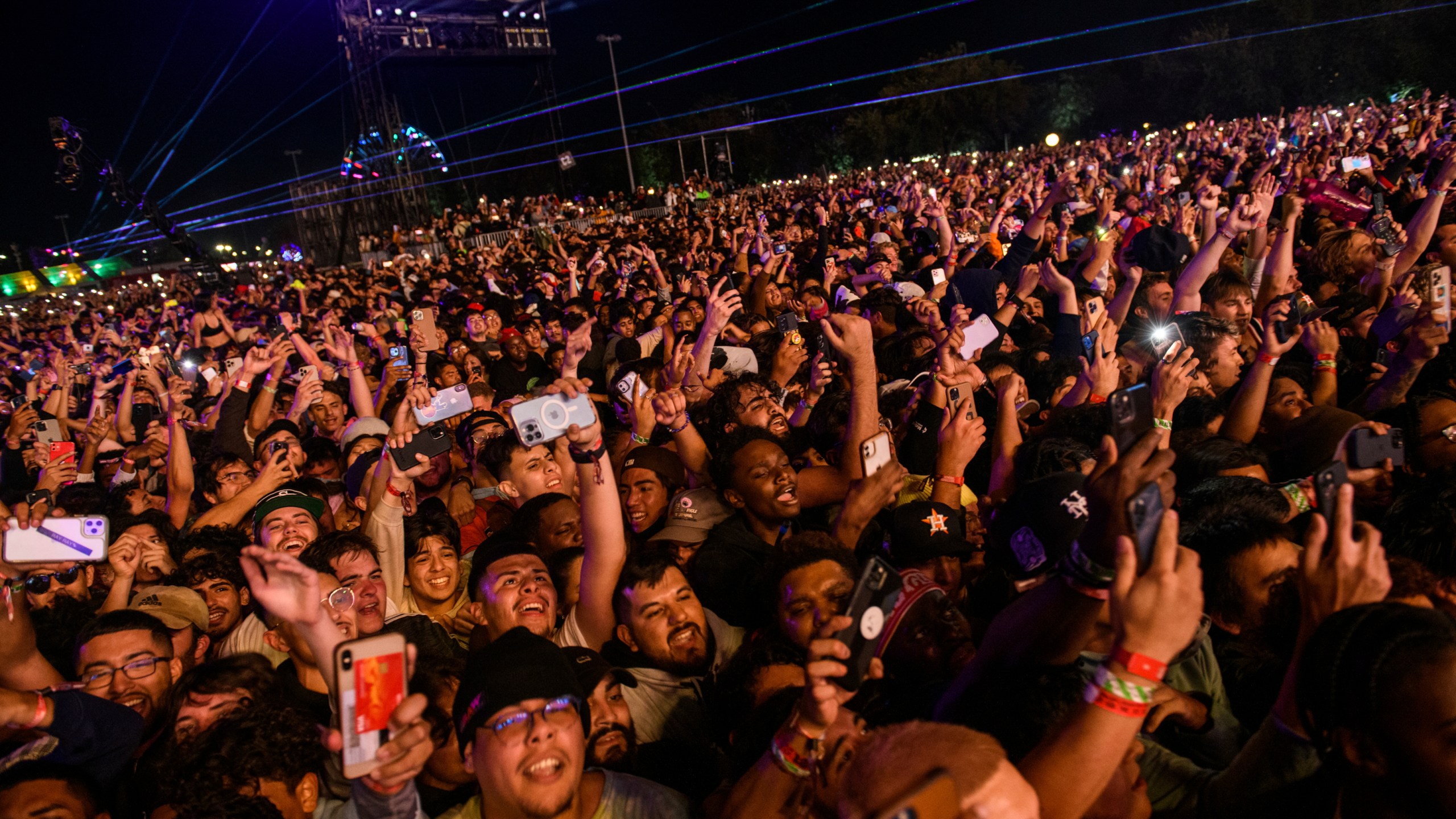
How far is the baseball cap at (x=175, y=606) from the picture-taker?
3502 millimetres

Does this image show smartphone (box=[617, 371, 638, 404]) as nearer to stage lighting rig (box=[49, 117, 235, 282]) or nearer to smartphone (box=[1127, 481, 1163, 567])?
smartphone (box=[1127, 481, 1163, 567])

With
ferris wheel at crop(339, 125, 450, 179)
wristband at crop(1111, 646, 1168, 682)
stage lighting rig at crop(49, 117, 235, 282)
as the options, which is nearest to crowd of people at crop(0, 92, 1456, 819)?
wristband at crop(1111, 646, 1168, 682)

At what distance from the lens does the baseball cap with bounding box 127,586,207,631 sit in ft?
11.5

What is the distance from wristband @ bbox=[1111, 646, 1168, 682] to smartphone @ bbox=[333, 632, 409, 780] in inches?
62.4

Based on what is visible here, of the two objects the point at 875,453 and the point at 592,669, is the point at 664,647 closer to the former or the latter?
the point at 592,669

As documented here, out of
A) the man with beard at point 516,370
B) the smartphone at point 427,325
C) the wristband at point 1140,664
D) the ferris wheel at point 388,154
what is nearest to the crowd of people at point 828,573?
the wristband at point 1140,664

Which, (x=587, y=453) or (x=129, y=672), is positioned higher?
(x=587, y=453)

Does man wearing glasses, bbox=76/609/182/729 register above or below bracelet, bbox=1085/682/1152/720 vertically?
below

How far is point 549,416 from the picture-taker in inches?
109

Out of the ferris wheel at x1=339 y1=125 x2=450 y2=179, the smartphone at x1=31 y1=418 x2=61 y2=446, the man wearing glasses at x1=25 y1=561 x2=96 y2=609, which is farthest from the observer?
the ferris wheel at x1=339 y1=125 x2=450 y2=179

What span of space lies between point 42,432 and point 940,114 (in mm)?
53203

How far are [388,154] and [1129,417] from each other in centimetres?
3878

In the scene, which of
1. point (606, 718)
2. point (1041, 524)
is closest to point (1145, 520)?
point (1041, 524)

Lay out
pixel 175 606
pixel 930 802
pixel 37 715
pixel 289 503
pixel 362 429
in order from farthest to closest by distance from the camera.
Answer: pixel 362 429 → pixel 289 503 → pixel 175 606 → pixel 37 715 → pixel 930 802
